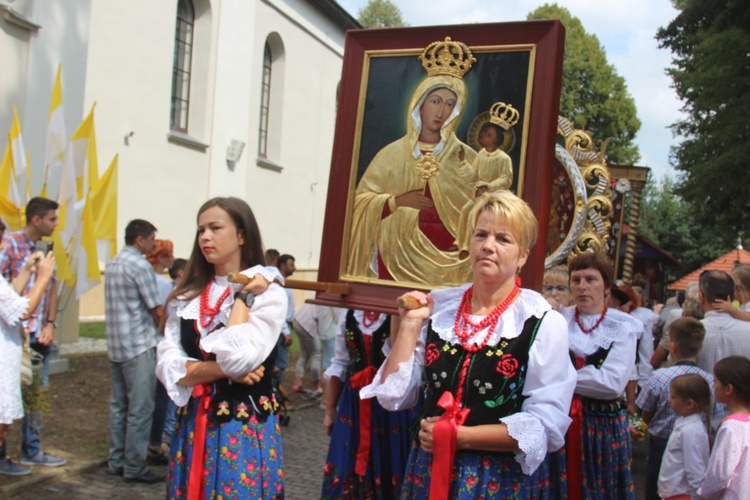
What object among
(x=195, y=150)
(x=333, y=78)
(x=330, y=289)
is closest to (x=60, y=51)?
(x=195, y=150)

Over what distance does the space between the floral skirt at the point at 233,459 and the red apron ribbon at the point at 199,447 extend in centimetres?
3

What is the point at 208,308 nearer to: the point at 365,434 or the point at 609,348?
the point at 365,434

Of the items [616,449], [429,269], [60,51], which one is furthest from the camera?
[60,51]

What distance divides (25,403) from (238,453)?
9.96ft

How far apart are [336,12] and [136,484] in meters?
20.7

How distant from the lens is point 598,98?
37.8 metres

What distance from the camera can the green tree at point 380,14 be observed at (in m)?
51.8

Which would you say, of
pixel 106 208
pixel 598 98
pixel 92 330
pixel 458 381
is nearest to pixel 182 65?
pixel 92 330

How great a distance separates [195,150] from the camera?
17547 millimetres

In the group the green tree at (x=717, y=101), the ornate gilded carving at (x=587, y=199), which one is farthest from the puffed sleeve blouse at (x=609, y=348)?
the green tree at (x=717, y=101)

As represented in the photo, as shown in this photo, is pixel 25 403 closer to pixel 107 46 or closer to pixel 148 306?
pixel 148 306

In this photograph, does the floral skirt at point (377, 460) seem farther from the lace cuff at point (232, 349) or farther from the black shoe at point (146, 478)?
the black shoe at point (146, 478)

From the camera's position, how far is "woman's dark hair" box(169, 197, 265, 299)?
352 centimetres

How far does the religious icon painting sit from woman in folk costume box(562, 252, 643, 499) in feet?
Answer: 4.03
